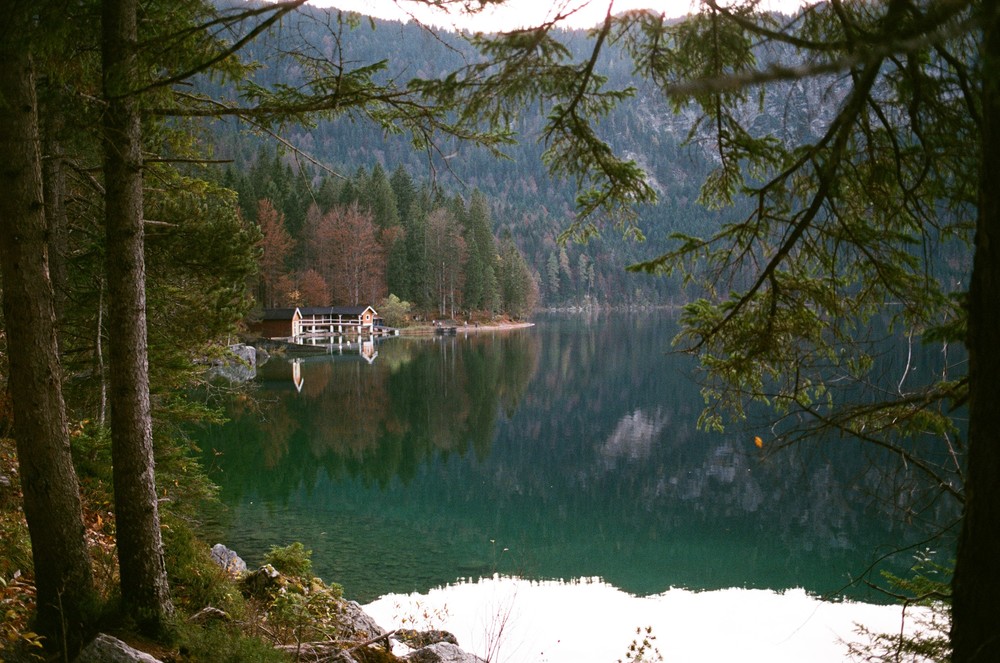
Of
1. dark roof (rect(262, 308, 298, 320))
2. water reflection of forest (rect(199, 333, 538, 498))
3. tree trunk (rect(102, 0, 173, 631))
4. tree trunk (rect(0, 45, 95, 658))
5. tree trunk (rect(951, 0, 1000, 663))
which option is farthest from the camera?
dark roof (rect(262, 308, 298, 320))

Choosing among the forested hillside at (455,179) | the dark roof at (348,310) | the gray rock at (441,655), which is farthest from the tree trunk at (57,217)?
the dark roof at (348,310)

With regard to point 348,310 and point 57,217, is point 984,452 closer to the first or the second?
point 57,217

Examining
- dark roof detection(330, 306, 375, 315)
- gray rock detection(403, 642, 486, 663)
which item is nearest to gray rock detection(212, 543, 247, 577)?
gray rock detection(403, 642, 486, 663)

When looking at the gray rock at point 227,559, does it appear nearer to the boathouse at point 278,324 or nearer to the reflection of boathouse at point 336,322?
the boathouse at point 278,324

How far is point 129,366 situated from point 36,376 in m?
0.46

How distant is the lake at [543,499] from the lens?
11.2 m

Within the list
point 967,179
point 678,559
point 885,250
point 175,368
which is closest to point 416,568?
point 678,559

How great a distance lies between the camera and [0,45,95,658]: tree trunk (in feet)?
12.1

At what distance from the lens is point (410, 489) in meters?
16.5

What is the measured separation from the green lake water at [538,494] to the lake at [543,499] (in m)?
0.06

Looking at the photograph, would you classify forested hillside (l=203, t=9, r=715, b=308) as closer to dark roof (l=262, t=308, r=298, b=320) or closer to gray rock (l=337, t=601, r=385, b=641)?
gray rock (l=337, t=601, r=385, b=641)

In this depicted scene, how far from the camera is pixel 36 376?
377 centimetres

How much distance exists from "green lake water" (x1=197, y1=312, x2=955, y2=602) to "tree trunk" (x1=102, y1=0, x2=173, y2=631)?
3465 mm

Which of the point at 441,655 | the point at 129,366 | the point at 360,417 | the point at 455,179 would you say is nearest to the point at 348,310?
the point at 360,417
